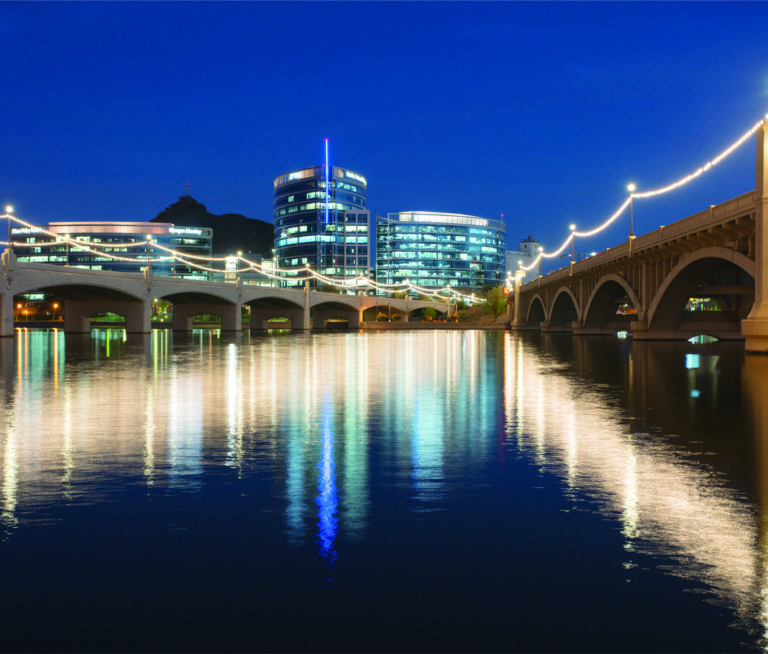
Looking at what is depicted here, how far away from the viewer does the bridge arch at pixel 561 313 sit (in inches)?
3465

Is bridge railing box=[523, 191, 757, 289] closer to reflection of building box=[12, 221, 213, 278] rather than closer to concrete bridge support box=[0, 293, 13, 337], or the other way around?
concrete bridge support box=[0, 293, 13, 337]

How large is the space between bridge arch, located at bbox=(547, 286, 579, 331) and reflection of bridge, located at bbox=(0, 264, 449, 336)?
3781cm

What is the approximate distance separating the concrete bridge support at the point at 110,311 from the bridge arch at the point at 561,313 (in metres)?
48.4

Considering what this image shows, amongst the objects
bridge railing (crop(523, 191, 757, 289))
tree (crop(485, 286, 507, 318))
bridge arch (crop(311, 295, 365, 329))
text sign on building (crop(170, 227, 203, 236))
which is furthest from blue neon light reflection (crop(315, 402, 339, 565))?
text sign on building (crop(170, 227, 203, 236))

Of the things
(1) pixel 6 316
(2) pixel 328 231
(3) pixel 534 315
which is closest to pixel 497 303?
(3) pixel 534 315

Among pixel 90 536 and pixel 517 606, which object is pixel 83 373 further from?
pixel 517 606

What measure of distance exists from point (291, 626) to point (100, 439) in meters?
7.38

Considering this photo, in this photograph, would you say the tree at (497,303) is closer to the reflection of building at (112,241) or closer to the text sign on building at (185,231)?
the reflection of building at (112,241)

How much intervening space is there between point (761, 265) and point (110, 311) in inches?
2518

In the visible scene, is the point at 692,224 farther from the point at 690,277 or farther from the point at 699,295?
the point at 699,295

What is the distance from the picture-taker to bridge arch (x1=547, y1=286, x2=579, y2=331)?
88012mm

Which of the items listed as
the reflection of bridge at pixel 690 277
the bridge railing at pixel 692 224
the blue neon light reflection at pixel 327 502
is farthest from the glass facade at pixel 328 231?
the blue neon light reflection at pixel 327 502

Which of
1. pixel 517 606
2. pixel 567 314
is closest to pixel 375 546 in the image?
pixel 517 606

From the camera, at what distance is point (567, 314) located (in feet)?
315
